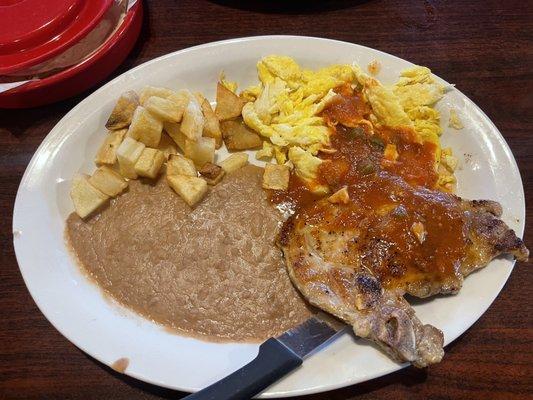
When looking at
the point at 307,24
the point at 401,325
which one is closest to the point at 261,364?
the point at 401,325

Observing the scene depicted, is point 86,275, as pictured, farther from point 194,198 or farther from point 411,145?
point 411,145

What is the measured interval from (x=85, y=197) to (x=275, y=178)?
965mm

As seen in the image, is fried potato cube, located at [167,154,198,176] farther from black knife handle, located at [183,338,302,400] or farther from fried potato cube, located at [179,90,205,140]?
black knife handle, located at [183,338,302,400]

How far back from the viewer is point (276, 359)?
1964mm

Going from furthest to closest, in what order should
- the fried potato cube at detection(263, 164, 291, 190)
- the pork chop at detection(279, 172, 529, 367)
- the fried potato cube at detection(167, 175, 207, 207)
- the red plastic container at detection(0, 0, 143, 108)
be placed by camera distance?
1. the red plastic container at detection(0, 0, 143, 108)
2. the fried potato cube at detection(263, 164, 291, 190)
3. the fried potato cube at detection(167, 175, 207, 207)
4. the pork chop at detection(279, 172, 529, 367)

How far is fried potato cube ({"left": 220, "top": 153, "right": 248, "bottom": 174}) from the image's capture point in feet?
8.65

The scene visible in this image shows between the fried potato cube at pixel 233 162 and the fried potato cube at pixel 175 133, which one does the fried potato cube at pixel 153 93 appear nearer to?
the fried potato cube at pixel 175 133

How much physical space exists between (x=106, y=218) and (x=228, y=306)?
785mm

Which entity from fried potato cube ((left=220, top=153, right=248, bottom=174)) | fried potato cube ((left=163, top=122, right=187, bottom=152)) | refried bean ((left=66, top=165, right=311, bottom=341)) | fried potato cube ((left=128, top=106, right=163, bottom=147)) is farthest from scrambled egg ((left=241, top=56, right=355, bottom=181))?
fried potato cube ((left=128, top=106, right=163, bottom=147))

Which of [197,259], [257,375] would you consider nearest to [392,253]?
[257,375]

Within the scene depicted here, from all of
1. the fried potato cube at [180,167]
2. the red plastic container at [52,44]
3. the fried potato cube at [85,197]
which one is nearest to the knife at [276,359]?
the fried potato cube at [180,167]

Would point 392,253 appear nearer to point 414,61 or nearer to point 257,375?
point 257,375

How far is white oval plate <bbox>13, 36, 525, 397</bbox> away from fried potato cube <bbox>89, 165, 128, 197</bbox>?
15 centimetres

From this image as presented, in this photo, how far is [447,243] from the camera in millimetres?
2182
